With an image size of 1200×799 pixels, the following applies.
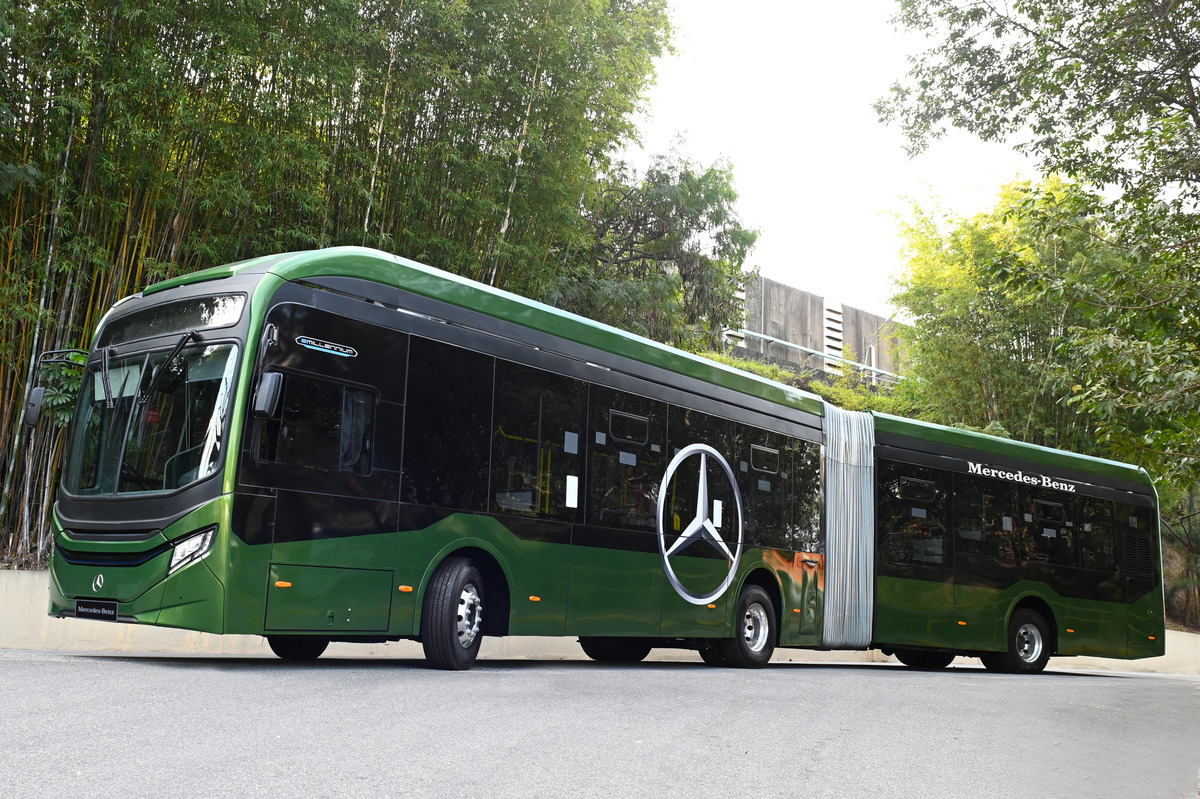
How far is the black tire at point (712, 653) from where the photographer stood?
1173 centimetres

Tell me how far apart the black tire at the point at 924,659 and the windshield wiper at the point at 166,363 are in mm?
10969

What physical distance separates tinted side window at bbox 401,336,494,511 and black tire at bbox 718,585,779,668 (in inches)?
158

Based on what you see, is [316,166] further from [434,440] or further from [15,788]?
[15,788]

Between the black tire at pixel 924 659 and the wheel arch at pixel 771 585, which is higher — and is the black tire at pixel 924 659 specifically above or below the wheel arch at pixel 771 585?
below

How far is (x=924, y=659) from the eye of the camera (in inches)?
627

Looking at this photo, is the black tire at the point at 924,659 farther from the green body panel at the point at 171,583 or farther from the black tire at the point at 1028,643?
the green body panel at the point at 171,583

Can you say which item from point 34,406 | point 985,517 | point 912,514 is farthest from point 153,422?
point 985,517

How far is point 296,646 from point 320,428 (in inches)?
105

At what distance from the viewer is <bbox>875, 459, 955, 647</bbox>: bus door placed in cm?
1335

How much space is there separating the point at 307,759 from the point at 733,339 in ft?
79.9

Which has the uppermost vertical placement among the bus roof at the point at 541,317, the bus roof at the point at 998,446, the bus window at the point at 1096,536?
the bus roof at the point at 541,317

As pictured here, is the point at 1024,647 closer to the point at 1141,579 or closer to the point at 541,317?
the point at 1141,579

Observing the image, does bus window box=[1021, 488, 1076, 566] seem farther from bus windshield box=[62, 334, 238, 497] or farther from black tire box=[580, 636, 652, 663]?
bus windshield box=[62, 334, 238, 497]

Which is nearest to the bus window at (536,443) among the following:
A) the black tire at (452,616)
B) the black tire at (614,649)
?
the black tire at (452,616)
